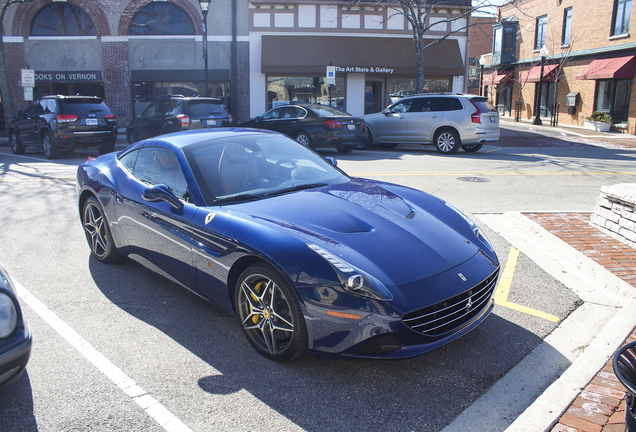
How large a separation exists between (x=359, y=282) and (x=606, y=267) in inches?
119

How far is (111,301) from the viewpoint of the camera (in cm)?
439

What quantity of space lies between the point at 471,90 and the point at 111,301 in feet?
165

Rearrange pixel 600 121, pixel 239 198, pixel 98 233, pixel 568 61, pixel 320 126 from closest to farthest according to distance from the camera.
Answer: pixel 239 198
pixel 98 233
pixel 320 126
pixel 600 121
pixel 568 61

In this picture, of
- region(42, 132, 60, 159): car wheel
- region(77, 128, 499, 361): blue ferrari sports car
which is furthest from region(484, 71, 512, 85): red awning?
region(77, 128, 499, 361): blue ferrari sports car

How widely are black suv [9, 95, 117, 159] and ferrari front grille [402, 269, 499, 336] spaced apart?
13067 millimetres

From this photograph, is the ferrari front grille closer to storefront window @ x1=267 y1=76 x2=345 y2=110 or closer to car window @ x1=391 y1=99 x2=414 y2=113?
car window @ x1=391 y1=99 x2=414 y2=113

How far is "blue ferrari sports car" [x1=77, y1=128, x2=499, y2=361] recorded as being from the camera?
116 inches

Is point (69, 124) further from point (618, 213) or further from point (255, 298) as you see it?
point (618, 213)

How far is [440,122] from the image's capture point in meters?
15.0

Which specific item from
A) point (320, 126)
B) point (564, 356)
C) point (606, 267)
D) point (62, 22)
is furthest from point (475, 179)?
point (62, 22)

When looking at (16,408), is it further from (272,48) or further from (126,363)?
(272,48)

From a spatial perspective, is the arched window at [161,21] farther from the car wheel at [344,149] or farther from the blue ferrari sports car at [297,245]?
the blue ferrari sports car at [297,245]

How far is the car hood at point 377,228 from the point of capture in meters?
3.12

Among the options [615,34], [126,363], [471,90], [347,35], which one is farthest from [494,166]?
[471,90]
